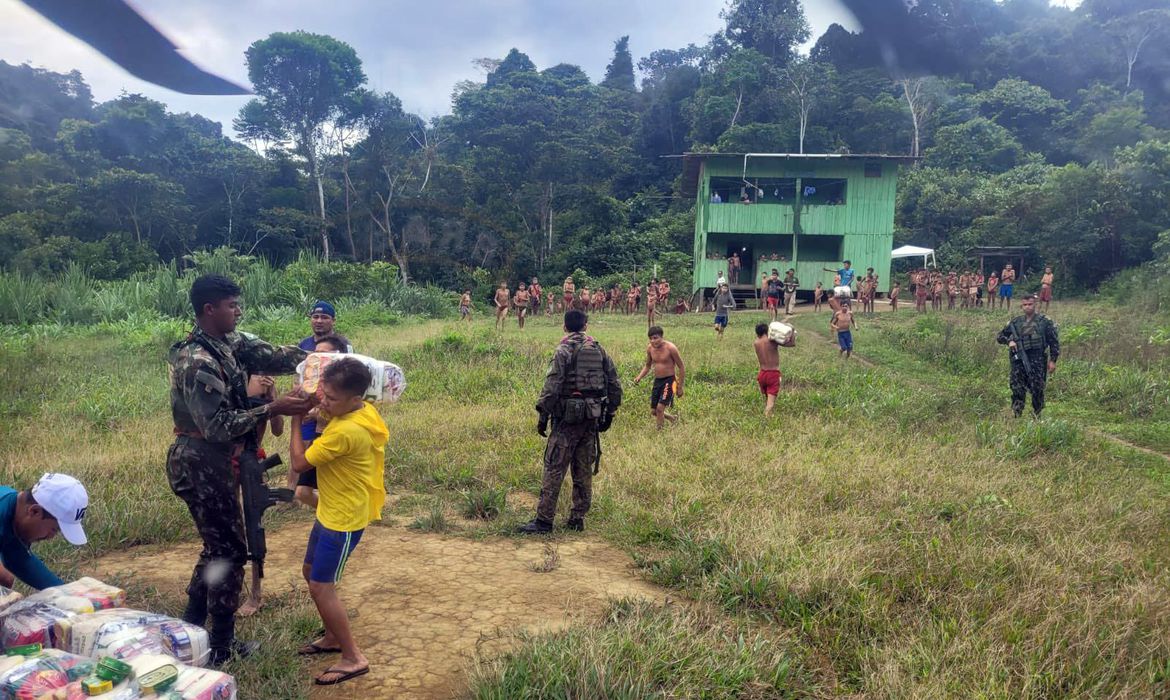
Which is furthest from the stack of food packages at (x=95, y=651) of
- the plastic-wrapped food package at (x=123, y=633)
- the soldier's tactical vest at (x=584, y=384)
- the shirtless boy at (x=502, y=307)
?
the shirtless boy at (x=502, y=307)

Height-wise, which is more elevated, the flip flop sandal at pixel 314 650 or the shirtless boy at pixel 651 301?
the shirtless boy at pixel 651 301

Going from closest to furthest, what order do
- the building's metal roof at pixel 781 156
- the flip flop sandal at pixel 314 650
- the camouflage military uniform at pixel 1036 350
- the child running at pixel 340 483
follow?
the child running at pixel 340 483
the flip flop sandal at pixel 314 650
the camouflage military uniform at pixel 1036 350
the building's metal roof at pixel 781 156

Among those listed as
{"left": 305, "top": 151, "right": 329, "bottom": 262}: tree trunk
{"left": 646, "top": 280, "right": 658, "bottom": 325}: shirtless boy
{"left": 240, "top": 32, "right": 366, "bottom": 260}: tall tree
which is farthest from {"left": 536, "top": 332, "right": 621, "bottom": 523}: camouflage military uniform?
{"left": 305, "top": 151, "right": 329, "bottom": 262}: tree trunk

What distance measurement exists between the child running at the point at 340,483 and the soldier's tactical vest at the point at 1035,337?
28.5 ft

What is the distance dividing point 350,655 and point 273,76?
32.3m

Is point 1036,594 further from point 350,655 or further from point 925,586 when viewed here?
Answer: point 350,655

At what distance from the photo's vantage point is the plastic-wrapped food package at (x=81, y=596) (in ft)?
9.18

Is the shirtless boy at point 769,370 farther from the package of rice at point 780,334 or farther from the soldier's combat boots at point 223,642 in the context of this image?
the soldier's combat boots at point 223,642

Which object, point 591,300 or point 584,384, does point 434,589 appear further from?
point 591,300

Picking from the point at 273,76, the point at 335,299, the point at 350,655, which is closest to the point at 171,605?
the point at 350,655

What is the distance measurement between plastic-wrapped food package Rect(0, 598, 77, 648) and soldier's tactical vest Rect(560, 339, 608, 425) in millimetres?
3192

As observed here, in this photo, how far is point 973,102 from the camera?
136 ft

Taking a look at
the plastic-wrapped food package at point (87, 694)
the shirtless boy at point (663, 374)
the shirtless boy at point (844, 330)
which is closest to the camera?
the plastic-wrapped food package at point (87, 694)

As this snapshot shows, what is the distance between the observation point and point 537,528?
523 cm
